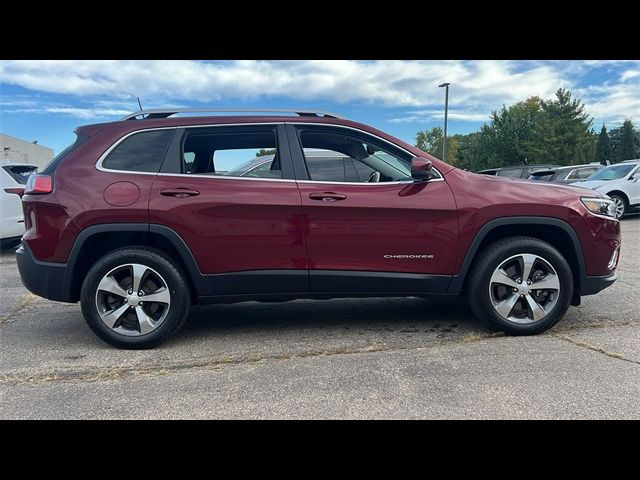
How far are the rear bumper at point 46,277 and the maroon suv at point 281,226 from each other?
1 cm

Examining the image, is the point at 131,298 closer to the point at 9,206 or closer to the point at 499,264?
the point at 499,264

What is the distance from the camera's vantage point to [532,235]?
3945 millimetres

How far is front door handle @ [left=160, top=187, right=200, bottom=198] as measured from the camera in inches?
142


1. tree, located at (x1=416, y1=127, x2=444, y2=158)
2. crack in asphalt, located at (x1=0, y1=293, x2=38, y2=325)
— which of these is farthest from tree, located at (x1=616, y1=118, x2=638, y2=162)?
crack in asphalt, located at (x1=0, y1=293, x2=38, y2=325)

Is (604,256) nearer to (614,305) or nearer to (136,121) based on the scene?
(614,305)

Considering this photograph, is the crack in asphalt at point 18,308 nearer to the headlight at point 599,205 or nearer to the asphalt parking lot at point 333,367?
the asphalt parking lot at point 333,367

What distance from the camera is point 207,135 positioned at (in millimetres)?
3836

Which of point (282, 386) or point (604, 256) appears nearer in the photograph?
point (282, 386)

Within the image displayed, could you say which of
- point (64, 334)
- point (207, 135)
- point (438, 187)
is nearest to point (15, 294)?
point (64, 334)

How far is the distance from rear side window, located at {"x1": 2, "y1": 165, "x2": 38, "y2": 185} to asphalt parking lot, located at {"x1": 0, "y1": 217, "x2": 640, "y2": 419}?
4.66m

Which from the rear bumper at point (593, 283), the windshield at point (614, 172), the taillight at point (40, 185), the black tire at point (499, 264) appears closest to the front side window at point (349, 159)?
the black tire at point (499, 264)

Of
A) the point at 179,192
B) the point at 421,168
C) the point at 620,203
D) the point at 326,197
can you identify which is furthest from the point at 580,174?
→ the point at 179,192

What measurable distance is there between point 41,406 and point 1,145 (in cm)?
2961

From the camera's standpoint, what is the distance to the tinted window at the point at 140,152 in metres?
3.67
